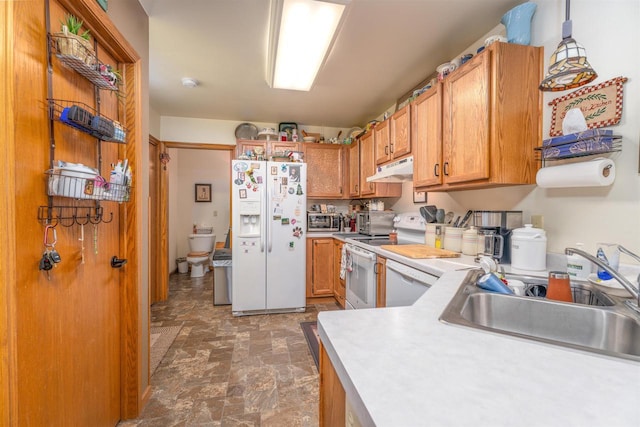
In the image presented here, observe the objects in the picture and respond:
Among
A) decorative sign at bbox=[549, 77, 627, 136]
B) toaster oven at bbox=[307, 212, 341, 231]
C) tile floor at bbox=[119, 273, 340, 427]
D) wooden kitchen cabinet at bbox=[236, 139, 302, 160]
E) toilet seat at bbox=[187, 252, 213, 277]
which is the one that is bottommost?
tile floor at bbox=[119, 273, 340, 427]

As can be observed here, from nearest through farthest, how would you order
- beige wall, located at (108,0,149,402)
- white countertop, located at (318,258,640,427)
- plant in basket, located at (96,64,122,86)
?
white countertop, located at (318,258,640,427) → plant in basket, located at (96,64,122,86) → beige wall, located at (108,0,149,402)

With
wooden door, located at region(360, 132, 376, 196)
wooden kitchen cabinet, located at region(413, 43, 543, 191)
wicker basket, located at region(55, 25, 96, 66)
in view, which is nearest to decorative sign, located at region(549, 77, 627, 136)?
wooden kitchen cabinet, located at region(413, 43, 543, 191)

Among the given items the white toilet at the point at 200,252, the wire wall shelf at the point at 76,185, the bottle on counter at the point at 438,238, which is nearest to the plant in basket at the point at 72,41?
the wire wall shelf at the point at 76,185

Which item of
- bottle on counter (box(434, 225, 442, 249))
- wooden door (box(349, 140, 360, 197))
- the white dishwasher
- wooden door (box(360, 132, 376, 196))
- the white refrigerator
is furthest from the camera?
wooden door (box(349, 140, 360, 197))

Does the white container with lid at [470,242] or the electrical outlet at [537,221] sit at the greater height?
the electrical outlet at [537,221]

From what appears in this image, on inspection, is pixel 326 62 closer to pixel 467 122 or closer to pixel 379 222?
pixel 467 122

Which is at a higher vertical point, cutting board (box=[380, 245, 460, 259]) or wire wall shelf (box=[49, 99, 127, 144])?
wire wall shelf (box=[49, 99, 127, 144])

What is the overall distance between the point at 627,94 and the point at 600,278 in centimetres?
85

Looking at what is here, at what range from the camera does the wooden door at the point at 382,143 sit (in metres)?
2.87

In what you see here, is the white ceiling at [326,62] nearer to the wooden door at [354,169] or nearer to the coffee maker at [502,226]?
the wooden door at [354,169]

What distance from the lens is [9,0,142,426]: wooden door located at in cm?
90

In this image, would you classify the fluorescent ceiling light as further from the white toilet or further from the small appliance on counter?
the white toilet

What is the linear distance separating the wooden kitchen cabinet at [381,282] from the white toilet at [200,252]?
3.26 meters

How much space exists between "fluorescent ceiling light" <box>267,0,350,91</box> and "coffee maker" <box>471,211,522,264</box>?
155 cm
